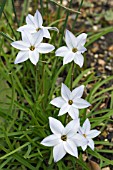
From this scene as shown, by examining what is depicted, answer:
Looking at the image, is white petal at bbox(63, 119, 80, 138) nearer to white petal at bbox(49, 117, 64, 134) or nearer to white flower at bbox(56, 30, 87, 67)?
white petal at bbox(49, 117, 64, 134)

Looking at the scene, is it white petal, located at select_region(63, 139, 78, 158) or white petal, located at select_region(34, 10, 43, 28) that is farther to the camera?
white petal, located at select_region(34, 10, 43, 28)

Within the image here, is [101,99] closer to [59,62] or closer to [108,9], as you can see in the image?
[59,62]

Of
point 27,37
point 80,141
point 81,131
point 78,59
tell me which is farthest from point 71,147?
point 27,37

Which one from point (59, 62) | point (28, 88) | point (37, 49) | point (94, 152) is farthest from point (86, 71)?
point (37, 49)

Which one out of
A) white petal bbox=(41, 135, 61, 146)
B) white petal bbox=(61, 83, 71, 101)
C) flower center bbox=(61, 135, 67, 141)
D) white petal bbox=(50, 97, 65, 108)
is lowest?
flower center bbox=(61, 135, 67, 141)

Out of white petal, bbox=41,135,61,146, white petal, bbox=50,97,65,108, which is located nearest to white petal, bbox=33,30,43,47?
white petal, bbox=50,97,65,108

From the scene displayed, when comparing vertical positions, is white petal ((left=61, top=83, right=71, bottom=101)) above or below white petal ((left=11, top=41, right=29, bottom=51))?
below

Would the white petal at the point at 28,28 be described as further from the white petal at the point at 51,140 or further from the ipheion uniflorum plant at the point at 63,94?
the white petal at the point at 51,140
